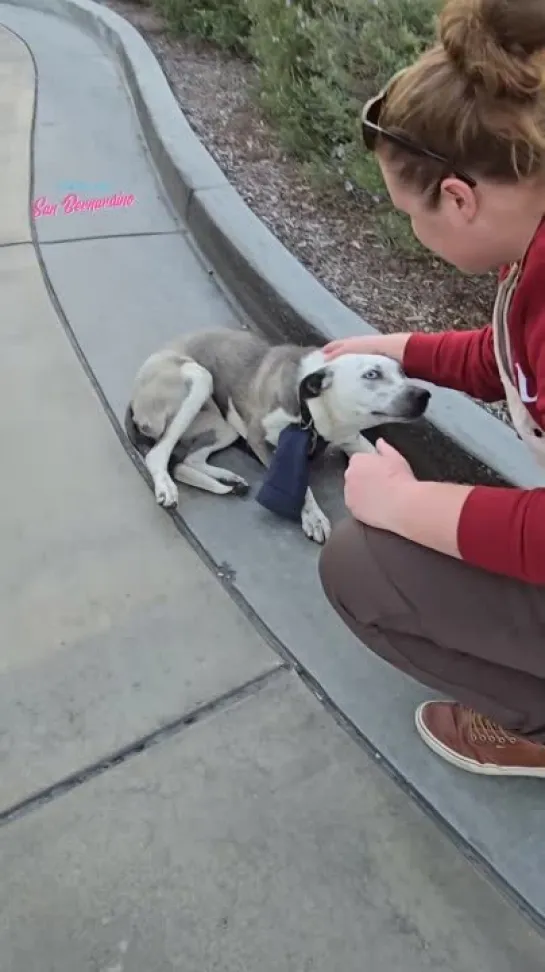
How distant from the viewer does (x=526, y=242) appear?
1770 millimetres

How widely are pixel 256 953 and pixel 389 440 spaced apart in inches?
72.4

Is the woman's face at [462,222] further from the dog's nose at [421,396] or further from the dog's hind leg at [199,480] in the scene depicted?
the dog's hind leg at [199,480]

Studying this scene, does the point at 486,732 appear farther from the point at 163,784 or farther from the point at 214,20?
the point at 214,20

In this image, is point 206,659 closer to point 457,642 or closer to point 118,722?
point 118,722

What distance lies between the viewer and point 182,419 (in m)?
3.34

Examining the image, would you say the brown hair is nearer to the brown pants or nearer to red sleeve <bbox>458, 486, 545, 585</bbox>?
red sleeve <bbox>458, 486, 545, 585</bbox>

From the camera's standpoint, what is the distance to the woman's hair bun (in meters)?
1.54

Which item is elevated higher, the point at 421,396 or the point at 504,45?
the point at 504,45

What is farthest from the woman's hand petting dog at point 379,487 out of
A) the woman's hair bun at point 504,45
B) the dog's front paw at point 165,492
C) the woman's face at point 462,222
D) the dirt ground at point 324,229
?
the dirt ground at point 324,229

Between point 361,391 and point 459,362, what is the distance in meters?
0.65

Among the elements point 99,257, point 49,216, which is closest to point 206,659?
point 99,257

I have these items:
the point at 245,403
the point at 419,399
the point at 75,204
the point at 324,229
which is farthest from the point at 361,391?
the point at 75,204

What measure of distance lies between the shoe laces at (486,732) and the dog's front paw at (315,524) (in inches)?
33.2

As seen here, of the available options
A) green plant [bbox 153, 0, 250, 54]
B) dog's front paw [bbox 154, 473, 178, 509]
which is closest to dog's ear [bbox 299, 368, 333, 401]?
dog's front paw [bbox 154, 473, 178, 509]
